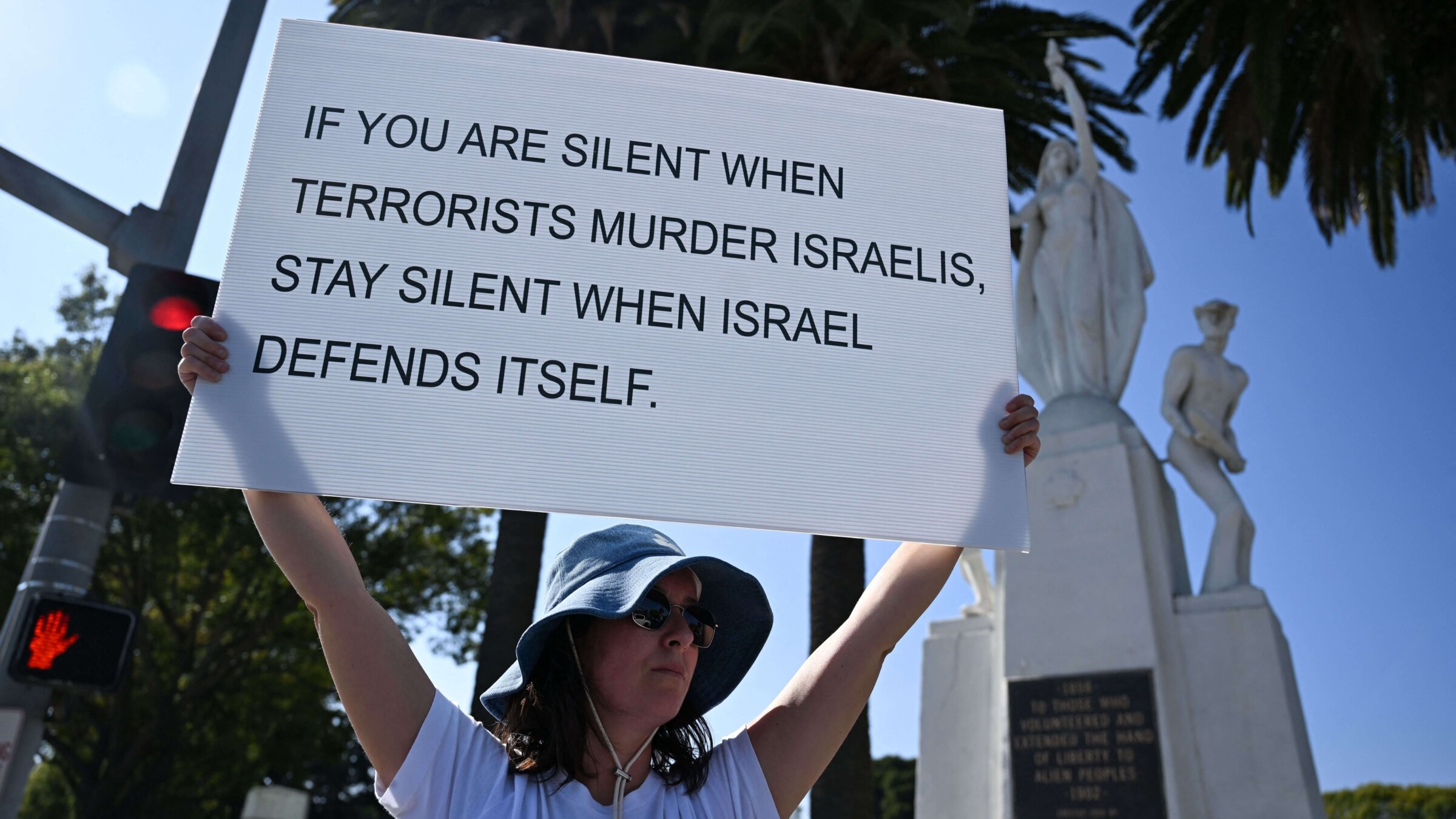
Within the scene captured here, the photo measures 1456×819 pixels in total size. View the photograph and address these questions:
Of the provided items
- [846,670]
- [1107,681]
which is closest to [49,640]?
[846,670]

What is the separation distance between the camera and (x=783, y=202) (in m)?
2.39

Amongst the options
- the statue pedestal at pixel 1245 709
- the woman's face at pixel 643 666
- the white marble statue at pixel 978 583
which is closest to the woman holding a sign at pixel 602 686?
the woman's face at pixel 643 666

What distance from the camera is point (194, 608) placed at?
59.1 feet

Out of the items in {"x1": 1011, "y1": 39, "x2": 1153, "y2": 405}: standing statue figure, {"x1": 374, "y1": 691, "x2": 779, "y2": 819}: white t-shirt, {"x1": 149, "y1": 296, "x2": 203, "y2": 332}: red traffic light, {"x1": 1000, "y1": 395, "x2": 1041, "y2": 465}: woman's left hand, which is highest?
{"x1": 1011, "y1": 39, "x2": 1153, "y2": 405}: standing statue figure

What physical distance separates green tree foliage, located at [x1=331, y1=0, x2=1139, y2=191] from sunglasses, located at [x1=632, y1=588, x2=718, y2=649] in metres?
8.48

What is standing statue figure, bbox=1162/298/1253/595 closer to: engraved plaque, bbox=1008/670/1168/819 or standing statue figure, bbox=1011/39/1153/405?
standing statue figure, bbox=1011/39/1153/405

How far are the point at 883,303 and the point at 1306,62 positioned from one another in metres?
14.3

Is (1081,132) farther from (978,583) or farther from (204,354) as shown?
(204,354)

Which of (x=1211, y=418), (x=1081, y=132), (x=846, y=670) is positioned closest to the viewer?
(x=846, y=670)

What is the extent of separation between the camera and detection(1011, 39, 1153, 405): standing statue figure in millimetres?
Answer: 8719

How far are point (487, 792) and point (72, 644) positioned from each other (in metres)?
2.89

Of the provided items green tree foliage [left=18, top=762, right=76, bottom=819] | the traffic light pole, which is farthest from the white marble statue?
green tree foliage [left=18, top=762, right=76, bottom=819]

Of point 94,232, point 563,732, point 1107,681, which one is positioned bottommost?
point 563,732

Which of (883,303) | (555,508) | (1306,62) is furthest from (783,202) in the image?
(1306,62)
